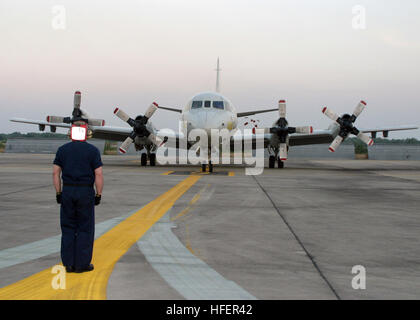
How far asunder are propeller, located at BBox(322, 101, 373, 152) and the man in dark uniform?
79.9 ft

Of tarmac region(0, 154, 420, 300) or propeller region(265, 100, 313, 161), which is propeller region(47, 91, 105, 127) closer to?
propeller region(265, 100, 313, 161)

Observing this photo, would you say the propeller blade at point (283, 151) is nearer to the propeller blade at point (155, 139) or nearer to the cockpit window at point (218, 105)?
the cockpit window at point (218, 105)

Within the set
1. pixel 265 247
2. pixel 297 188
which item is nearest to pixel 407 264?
pixel 265 247

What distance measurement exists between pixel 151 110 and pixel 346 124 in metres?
11.7

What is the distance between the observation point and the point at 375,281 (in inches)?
202

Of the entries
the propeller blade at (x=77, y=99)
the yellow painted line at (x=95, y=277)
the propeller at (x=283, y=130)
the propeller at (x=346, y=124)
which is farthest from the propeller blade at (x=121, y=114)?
the yellow painted line at (x=95, y=277)

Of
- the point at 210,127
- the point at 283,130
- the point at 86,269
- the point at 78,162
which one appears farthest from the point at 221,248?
the point at 283,130

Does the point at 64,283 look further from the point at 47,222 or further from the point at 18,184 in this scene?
the point at 18,184

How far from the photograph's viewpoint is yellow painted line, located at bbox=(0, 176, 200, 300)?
4.51 metres

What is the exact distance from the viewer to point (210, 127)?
2416 cm

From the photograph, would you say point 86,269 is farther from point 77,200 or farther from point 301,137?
point 301,137

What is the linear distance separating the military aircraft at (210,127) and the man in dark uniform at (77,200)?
60.5ft

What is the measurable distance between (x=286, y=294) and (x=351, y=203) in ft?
27.2

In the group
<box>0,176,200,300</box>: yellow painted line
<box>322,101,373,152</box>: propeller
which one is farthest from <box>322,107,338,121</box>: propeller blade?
<box>0,176,200,300</box>: yellow painted line
